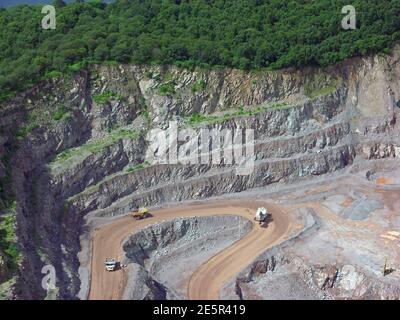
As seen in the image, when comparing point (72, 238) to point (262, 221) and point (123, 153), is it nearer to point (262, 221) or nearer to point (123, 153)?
point (123, 153)

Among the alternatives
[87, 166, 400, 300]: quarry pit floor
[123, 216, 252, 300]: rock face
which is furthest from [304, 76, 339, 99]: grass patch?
[123, 216, 252, 300]: rock face

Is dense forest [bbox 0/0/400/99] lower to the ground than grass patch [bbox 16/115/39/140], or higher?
higher
